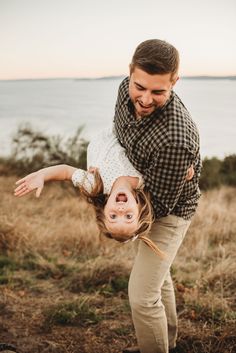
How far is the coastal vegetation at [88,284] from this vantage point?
10.7ft

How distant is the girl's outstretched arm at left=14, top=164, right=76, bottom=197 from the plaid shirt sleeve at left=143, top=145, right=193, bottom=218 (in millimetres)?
508

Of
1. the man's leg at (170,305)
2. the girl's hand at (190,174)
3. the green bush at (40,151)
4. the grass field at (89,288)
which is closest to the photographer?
the girl's hand at (190,174)

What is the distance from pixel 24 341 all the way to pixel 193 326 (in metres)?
1.25

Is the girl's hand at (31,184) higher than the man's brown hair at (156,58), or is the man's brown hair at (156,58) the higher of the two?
the man's brown hair at (156,58)

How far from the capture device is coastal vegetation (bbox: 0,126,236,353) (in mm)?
3254

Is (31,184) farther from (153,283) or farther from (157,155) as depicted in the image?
(153,283)

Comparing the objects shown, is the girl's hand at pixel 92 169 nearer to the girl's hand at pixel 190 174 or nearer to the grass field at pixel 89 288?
the girl's hand at pixel 190 174

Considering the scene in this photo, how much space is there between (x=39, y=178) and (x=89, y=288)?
5.72 feet

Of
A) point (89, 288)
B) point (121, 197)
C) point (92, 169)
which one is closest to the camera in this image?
point (121, 197)

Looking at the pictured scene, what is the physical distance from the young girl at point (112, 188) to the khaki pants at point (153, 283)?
0.42ft

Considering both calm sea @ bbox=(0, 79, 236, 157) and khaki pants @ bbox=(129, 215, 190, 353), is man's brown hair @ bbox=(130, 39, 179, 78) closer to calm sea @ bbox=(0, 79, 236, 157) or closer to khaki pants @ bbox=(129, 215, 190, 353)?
khaki pants @ bbox=(129, 215, 190, 353)

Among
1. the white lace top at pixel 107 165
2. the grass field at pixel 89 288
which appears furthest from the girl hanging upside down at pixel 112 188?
the grass field at pixel 89 288

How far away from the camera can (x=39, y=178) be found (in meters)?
2.54

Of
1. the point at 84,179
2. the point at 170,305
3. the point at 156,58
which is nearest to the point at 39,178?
the point at 84,179
